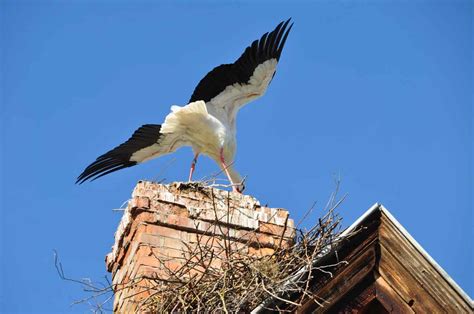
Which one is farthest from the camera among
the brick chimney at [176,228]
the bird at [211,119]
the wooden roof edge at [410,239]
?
the bird at [211,119]

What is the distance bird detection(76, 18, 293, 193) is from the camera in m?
8.66

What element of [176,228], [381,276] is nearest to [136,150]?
[176,228]

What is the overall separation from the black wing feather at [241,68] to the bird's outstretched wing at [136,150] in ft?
1.64

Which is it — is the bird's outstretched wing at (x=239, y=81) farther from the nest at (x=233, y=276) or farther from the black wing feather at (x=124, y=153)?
the nest at (x=233, y=276)

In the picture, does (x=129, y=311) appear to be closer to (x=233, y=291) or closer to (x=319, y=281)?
(x=233, y=291)

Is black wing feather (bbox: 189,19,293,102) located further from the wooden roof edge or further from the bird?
Result: the wooden roof edge

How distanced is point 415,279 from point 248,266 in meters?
0.89

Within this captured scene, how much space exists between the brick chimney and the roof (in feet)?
2.28

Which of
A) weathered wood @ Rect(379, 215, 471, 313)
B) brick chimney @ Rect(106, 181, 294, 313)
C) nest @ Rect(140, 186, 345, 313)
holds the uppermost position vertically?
brick chimney @ Rect(106, 181, 294, 313)

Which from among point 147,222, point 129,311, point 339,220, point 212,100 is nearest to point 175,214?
point 147,222

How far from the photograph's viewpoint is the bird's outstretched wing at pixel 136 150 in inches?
342

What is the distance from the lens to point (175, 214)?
565cm

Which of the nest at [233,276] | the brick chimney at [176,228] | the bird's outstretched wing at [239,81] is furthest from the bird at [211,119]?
the nest at [233,276]

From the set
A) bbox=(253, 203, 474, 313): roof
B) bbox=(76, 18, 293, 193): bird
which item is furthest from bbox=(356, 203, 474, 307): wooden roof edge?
bbox=(76, 18, 293, 193): bird
